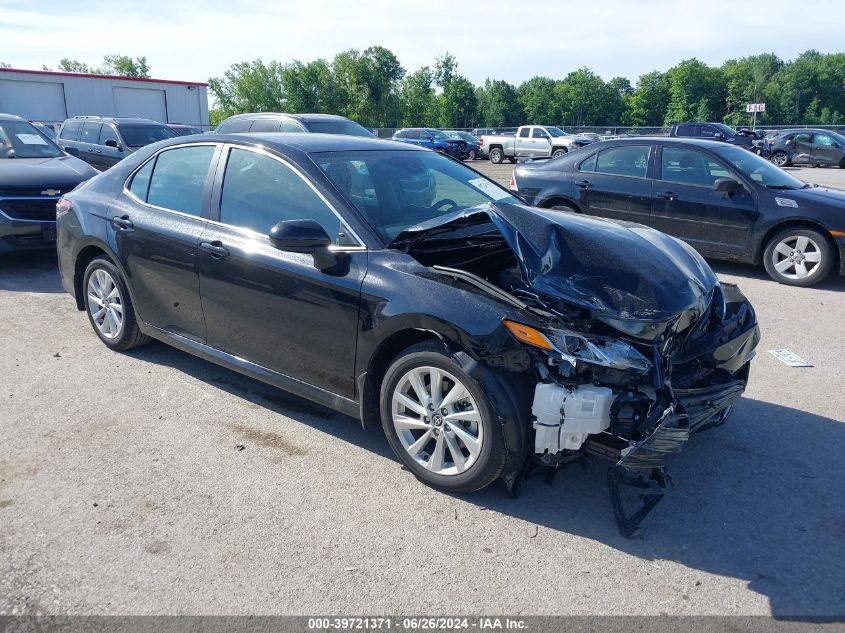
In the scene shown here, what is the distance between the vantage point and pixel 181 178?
189 inches

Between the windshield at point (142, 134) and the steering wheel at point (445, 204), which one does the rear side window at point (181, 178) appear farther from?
the windshield at point (142, 134)

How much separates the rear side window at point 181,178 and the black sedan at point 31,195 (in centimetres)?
389

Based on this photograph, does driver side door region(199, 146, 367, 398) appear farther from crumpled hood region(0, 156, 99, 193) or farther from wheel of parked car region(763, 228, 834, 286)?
wheel of parked car region(763, 228, 834, 286)

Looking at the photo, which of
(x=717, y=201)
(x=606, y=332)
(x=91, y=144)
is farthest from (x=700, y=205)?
(x=91, y=144)

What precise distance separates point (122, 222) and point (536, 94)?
321 ft

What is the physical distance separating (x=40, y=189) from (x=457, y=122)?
77.7 metres

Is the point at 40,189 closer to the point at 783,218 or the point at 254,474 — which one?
the point at 254,474

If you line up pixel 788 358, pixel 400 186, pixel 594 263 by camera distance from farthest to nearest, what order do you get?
pixel 788 358 < pixel 400 186 < pixel 594 263

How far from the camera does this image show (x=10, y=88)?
36.4 meters

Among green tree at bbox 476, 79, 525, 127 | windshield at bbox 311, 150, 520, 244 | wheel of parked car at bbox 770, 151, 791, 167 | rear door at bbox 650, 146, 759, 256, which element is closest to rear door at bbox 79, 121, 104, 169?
rear door at bbox 650, 146, 759, 256

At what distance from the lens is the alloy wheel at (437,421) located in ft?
11.0

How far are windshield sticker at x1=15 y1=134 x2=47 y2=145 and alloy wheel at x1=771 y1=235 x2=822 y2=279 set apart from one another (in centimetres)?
993

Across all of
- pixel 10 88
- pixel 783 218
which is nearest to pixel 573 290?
pixel 783 218

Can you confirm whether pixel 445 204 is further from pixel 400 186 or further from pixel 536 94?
pixel 536 94
